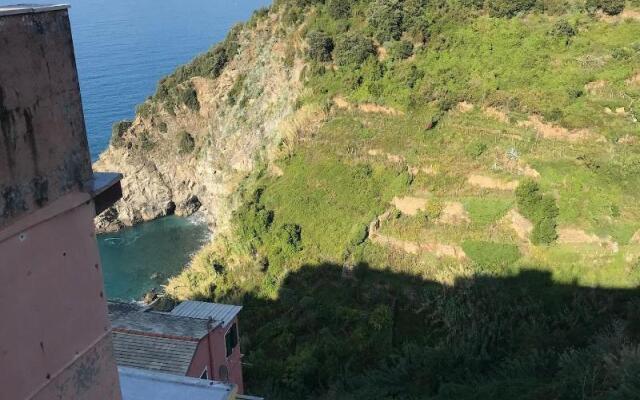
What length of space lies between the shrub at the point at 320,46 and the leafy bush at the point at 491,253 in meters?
14.0

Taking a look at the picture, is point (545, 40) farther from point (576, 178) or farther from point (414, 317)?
point (414, 317)

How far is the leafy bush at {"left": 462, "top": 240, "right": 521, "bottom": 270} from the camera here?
69.2 ft

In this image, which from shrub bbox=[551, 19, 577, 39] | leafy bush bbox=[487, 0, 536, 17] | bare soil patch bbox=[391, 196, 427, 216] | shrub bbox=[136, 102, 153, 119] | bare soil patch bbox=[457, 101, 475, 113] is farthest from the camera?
shrub bbox=[136, 102, 153, 119]

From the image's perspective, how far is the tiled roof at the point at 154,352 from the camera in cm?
1293

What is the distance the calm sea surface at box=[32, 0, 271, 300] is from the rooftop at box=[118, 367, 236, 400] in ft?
79.8

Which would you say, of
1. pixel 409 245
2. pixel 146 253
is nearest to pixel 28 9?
pixel 409 245

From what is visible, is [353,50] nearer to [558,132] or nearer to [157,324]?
[558,132]

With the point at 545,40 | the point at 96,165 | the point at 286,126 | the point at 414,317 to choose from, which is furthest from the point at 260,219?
the point at 96,165

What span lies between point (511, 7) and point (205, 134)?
2102cm

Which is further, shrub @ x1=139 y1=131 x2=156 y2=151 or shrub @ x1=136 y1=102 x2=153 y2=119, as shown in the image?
shrub @ x1=136 y1=102 x2=153 y2=119

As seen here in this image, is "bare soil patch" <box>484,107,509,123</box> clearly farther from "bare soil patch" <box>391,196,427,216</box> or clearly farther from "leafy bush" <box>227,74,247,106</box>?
"leafy bush" <box>227,74,247,106</box>

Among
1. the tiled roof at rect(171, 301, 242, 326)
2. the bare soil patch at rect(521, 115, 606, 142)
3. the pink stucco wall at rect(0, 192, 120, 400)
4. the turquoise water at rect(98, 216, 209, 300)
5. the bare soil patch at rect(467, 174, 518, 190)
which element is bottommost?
the turquoise water at rect(98, 216, 209, 300)

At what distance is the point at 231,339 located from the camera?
15.6 meters

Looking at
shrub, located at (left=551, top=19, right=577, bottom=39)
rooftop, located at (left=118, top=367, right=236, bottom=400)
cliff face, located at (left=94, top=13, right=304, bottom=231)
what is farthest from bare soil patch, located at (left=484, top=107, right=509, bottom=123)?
rooftop, located at (left=118, top=367, right=236, bottom=400)
